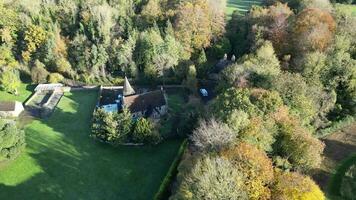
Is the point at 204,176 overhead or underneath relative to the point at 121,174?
overhead

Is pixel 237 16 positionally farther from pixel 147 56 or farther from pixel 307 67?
pixel 307 67

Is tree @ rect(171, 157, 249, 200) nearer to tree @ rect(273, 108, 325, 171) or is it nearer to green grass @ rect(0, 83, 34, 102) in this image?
tree @ rect(273, 108, 325, 171)

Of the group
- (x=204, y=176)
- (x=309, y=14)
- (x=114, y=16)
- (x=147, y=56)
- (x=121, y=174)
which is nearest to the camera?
(x=204, y=176)

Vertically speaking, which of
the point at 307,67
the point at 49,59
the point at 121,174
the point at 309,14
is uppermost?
the point at 309,14

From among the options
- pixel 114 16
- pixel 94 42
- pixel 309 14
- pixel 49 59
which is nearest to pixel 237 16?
pixel 309 14

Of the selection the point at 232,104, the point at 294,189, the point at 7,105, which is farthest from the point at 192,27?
the point at 294,189

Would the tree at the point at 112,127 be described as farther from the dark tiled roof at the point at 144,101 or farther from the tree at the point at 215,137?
the tree at the point at 215,137
